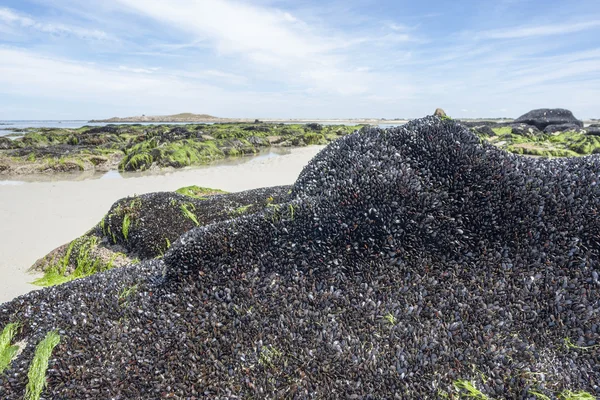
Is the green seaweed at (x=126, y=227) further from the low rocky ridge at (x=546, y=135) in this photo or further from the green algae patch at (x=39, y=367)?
the low rocky ridge at (x=546, y=135)

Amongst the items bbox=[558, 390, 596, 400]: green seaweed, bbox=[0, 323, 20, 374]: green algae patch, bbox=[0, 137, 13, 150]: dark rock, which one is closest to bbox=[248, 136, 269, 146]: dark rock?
bbox=[0, 137, 13, 150]: dark rock

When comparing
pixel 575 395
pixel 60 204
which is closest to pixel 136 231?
pixel 575 395

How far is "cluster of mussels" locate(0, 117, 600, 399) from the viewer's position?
2006 millimetres

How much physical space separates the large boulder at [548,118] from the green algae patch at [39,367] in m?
37.3

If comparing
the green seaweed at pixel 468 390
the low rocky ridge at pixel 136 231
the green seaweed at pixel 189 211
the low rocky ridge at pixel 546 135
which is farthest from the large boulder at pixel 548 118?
the green seaweed at pixel 468 390

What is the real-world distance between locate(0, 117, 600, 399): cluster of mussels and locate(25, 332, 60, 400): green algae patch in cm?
4

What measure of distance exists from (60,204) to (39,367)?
8164 millimetres

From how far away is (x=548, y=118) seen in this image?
31094 millimetres

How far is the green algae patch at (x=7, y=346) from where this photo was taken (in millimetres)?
2331

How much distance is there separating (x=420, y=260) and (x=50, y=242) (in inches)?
264

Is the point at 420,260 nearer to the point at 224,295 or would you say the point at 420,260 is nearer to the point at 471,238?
the point at 471,238

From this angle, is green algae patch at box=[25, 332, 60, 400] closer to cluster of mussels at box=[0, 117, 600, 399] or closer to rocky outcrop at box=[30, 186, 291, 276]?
cluster of mussels at box=[0, 117, 600, 399]

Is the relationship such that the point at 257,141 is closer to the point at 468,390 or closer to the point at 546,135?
the point at 546,135

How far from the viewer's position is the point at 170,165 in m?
15.8
